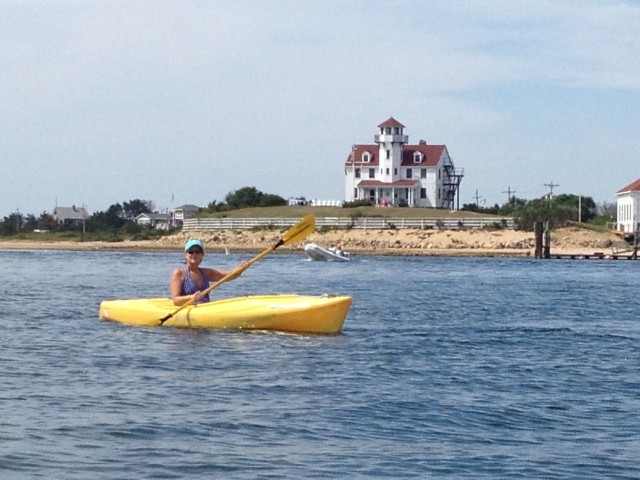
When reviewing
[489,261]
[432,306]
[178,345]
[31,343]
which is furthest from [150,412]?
[489,261]

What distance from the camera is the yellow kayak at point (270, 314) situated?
752 inches

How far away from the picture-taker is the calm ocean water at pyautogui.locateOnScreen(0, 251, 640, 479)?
10.0 metres

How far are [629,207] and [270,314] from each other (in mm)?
69485

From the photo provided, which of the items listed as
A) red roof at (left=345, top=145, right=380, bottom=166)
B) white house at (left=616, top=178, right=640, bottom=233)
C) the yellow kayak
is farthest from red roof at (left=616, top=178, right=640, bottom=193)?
the yellow kayak

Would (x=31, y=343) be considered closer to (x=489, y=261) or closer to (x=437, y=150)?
(x=489, y=261)

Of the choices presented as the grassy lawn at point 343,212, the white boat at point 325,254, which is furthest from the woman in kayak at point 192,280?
the grassy lawn at point 343,212

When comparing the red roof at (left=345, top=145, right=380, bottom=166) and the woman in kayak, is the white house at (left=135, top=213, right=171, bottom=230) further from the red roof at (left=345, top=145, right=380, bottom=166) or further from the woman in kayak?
the woman in kayak

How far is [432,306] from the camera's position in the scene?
27.8 metres

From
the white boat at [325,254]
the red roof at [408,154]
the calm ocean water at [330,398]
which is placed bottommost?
the calm ocean water at [330,398]

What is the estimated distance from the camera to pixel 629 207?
8500 cm

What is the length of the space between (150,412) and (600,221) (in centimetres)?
8749

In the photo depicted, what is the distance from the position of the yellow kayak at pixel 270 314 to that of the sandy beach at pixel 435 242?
2040 inches

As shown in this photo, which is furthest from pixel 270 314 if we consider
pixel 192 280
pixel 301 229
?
pixel 301 229

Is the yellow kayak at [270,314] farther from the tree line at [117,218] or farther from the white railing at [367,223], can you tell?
the tree line at [117,218]
